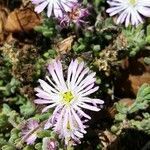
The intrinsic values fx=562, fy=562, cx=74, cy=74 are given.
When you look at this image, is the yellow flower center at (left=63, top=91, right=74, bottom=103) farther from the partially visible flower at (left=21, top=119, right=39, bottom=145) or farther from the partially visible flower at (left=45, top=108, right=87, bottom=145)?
the partially visible flower at (left=21, top=119, right=39, bottom=145)

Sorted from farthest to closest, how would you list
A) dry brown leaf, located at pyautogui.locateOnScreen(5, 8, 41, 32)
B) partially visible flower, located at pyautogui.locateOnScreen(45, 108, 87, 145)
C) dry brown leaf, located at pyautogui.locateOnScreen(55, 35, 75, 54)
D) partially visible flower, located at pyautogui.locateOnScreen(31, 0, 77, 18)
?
dry brown leaf, located at pyautogui.locateOnScreen(5, 8, 41, 32) → dry brown leaf, located at pyautogui.locateOnScreen(55, 35, 75, 54) → partially visible flower, located at pyautogui.locateOnScreen(31, 0, 77, 18) → partially visible flower, located at pyautogui.locateOnScreen(45, 108, 87, 145)

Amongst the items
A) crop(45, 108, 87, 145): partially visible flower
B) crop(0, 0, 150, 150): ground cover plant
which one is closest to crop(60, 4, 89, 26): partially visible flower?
crop(0, 0, 150, 150): ground cover plant

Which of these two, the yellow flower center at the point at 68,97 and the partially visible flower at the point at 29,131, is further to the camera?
the partially visible flower at the point at 29,131

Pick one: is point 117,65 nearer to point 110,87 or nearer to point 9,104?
point 110,87

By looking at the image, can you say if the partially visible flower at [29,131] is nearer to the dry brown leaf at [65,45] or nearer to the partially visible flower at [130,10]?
the dry brown leaf at [65,45]

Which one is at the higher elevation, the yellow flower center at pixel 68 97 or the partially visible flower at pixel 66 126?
the yellow flower center at pixel 68 97

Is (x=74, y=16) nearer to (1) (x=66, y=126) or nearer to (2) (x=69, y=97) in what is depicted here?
(2) (x=69, y=97)

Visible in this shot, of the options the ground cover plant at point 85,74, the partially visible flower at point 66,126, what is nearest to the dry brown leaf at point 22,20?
the ground cover plant at point 85,74
